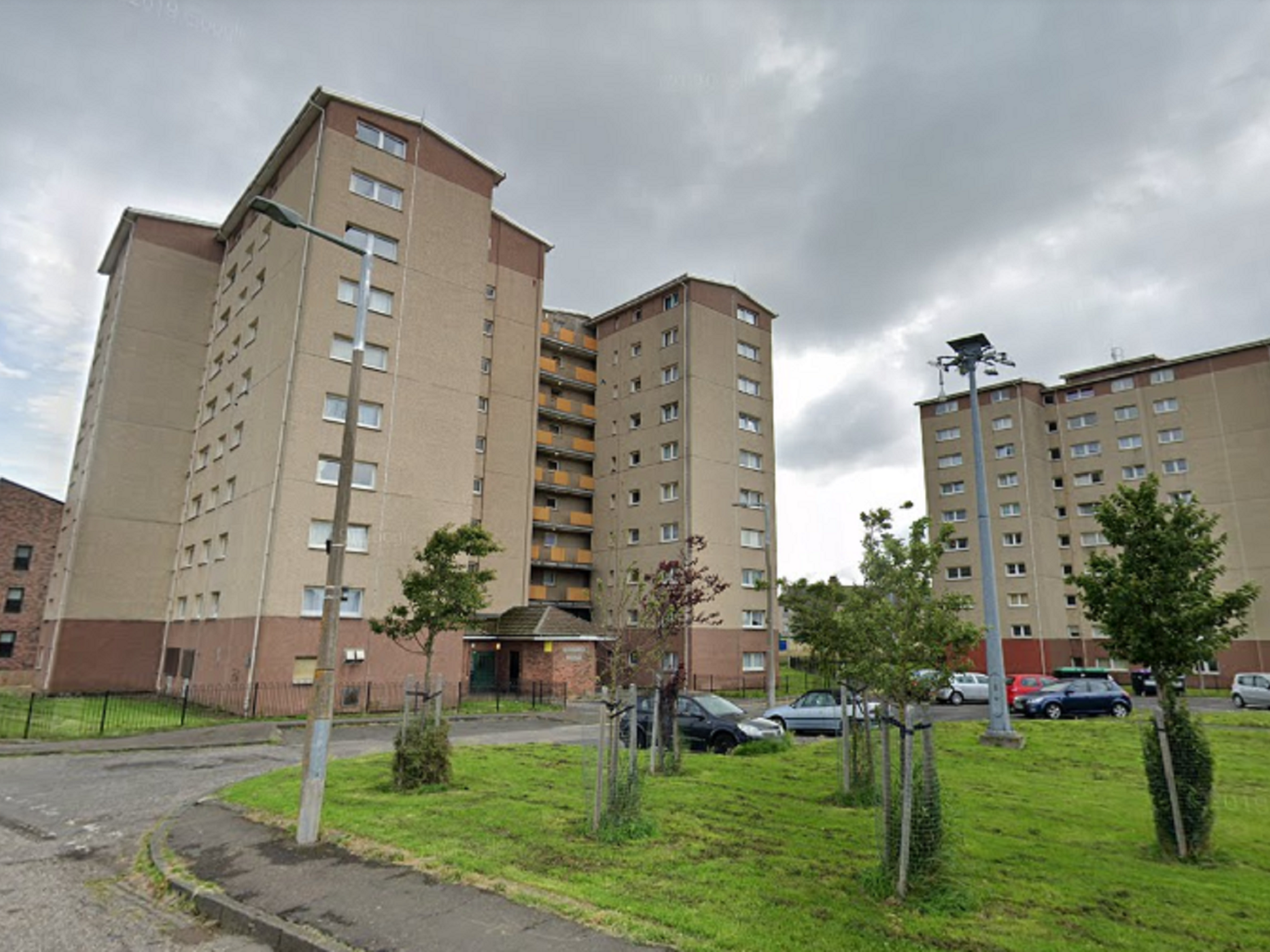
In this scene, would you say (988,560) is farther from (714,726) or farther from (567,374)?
(567,374)

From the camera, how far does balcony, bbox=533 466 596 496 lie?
46281 millimetres

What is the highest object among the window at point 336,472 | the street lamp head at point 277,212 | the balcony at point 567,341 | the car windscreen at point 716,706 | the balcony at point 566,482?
the balcony at point 567,341

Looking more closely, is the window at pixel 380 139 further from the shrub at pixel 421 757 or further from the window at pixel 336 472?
the shrub at pixel 421 757

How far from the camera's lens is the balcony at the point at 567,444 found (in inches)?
1845

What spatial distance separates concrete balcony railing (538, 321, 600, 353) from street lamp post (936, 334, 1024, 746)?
3228cm

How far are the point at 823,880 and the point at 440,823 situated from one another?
4.77 metres

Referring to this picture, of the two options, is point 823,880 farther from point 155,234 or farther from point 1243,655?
point 1243,655

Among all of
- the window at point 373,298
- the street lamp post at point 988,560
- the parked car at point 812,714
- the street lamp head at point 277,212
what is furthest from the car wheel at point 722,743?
the window at point 373,298

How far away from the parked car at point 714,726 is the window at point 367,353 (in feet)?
58.1

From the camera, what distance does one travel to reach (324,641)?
921cm

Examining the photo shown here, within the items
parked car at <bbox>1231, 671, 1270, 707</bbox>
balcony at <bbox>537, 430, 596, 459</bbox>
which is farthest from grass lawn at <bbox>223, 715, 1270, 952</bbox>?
balcony at <bbox>537, 430, 596, 459</bbox>

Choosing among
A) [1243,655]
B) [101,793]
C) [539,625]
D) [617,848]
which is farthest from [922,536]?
[1243,655]

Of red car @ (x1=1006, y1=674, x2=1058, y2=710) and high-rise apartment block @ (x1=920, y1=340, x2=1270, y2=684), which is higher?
high-rise apartment block @ (x1=920, y1=340, x2=1270, y2=684)

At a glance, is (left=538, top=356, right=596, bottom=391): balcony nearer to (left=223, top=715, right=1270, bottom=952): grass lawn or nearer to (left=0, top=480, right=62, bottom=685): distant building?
(left=0, top=480, right=62, bottom=685): distant building
